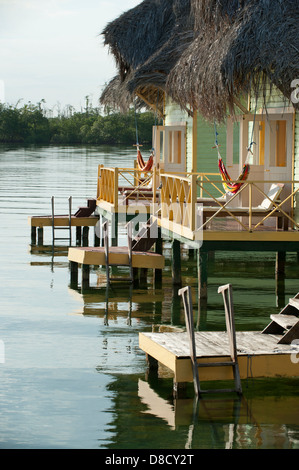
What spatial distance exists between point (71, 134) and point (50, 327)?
89.2 m

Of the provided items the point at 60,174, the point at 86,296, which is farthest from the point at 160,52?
the point at 60,174

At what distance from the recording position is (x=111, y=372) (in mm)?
9070

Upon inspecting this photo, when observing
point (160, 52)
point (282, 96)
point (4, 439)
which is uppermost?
point (160, 52)

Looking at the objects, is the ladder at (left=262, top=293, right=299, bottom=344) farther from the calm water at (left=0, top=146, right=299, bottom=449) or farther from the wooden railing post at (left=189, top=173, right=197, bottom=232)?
the wooden railing post at (left=189, top=173, right=197, bottom=232)

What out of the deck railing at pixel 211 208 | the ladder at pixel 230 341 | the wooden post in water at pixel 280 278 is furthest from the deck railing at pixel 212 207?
the ladder at pixel 230 341

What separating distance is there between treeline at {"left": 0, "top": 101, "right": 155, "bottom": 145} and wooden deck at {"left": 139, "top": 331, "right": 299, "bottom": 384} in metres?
82.7

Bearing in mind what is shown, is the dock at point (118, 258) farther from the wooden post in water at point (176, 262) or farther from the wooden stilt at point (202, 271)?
the wooden stilt at point (202, 271)

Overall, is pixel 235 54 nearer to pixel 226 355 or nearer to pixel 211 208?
pixel 211 208

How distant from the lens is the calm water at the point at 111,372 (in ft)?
23.9

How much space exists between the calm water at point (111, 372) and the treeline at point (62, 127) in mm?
75795

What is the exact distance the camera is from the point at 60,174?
55.7m

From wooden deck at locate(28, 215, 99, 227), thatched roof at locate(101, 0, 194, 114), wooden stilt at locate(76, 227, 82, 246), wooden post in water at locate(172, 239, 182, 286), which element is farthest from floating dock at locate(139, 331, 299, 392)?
wooden stilt at locate(76, 227, 82, 246)

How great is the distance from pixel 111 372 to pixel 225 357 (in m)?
1.51

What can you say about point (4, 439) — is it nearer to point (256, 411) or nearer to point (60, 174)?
point (256, 411)
